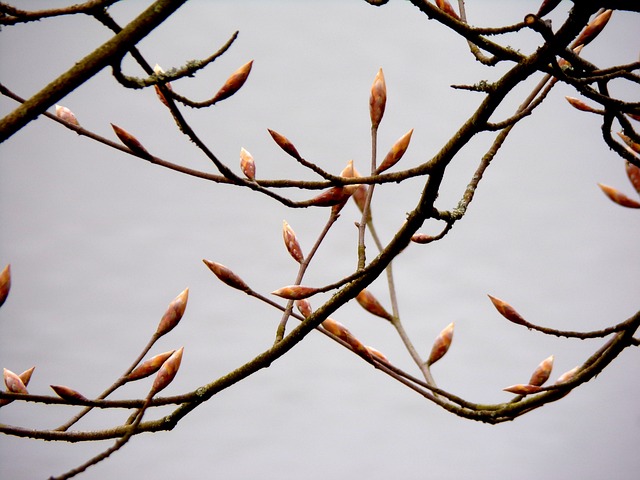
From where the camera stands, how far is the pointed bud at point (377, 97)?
0.41m

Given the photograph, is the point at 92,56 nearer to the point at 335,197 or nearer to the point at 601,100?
the point at 335,197

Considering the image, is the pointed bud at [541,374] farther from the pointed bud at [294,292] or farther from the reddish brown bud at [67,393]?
the reddish brown bud at [67,393]

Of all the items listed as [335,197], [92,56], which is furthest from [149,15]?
[335,197]

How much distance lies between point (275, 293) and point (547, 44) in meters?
0.19

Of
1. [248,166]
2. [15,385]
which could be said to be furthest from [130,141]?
[15,385]

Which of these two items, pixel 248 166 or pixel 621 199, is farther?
pixel 621 199

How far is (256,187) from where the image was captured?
32 cm

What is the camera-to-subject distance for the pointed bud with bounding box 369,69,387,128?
0.41 meters

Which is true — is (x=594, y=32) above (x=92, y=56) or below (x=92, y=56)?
above

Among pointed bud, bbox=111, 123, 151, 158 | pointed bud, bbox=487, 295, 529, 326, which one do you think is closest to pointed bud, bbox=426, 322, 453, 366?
pointed bud, bbox=487, 295, 529, 326

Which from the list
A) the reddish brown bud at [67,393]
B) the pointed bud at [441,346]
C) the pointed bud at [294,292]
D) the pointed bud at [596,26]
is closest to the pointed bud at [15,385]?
the reddish brown bud at [67,393]

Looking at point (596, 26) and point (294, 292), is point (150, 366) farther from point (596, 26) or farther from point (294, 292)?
point (596, 26)

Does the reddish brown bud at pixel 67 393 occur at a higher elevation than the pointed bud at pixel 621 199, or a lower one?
lower

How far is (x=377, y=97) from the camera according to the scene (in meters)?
0.42
